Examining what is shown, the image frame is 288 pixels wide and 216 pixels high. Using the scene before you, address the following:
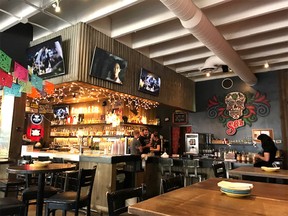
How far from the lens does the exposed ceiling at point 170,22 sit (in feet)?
14.5

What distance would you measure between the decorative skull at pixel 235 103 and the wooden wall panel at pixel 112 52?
1911 mm

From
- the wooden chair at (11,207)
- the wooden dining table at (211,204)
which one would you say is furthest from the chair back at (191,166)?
the wooden chair at (11,207)

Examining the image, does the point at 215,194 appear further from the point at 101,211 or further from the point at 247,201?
the point at 101,211

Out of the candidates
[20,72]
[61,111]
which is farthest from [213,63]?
[61,111]

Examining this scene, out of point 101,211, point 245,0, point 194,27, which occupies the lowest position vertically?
point 101,211

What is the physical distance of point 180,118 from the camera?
10.5 metres

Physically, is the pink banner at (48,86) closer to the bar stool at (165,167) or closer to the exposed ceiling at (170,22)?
the exposed ceiling at (170,22)

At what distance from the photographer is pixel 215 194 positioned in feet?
6.79

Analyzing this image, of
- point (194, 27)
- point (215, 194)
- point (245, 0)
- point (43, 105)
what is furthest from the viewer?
point (43, 105)

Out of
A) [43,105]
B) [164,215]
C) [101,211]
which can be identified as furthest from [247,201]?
[43,105]

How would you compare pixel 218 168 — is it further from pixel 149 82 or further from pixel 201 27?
pixel 149 82

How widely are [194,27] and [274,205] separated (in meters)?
3.05

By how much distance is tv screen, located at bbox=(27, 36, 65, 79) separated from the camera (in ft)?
16.8

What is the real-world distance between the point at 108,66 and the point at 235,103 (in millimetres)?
5350
